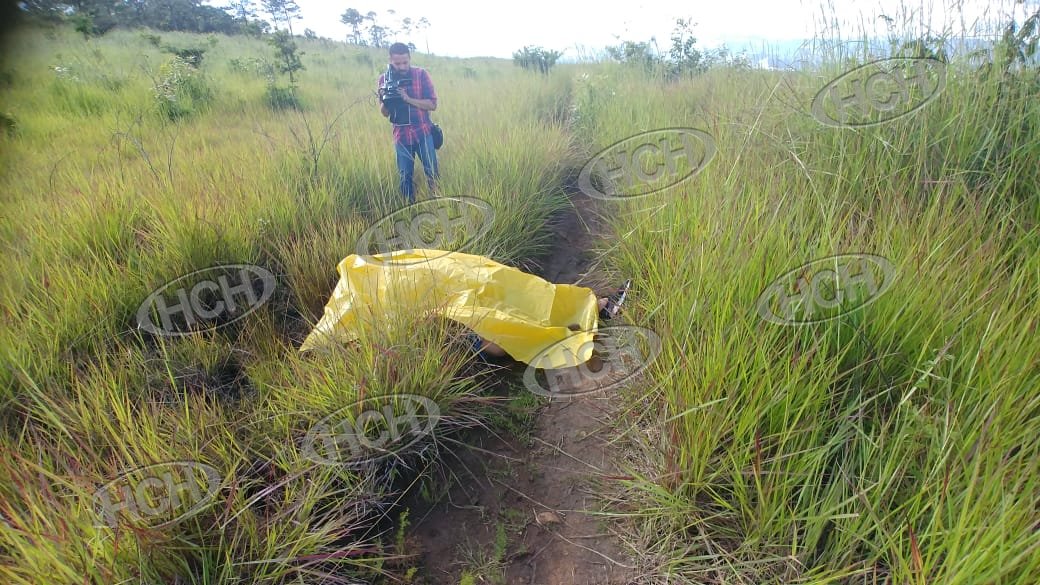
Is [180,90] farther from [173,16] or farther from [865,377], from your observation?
[865,377]

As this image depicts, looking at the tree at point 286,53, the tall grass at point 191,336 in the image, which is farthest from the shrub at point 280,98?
the tall grass at point 191,336

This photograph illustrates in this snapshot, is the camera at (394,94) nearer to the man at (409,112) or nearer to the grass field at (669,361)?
the man at (409,112)

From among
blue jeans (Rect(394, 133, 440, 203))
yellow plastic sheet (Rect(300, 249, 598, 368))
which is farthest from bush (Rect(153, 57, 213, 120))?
yellow plastic sheet (Rect(300, 249, 598, 368))

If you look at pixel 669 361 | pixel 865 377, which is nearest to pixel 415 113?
pixel 669 361

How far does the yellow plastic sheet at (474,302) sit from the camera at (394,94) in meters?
1.85

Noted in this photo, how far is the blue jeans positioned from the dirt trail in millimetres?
2165

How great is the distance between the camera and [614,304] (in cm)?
239

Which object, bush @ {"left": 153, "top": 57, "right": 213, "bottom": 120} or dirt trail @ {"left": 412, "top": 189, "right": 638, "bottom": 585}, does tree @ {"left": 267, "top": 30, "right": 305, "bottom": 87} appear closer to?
bush @ {"left": 153, "top": 57, "right": 213, "bottom": 120}

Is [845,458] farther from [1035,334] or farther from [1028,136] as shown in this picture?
[1028,136]

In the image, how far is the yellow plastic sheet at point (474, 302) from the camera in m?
1.91

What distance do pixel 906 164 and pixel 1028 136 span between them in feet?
1.39

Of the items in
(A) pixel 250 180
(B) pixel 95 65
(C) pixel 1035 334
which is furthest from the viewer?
(B) pixel 95 65

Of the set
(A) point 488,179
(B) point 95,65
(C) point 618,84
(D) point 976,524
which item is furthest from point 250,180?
(C) point 618,84

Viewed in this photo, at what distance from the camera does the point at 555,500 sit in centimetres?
155
